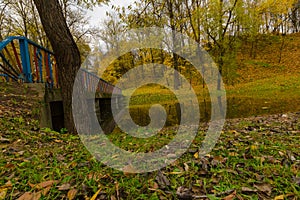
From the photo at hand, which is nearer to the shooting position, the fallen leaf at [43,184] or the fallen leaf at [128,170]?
the fallen leaf at [43,184]

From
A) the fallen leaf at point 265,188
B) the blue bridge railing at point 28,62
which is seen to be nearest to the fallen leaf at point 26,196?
the fallen leaf at point 265,188

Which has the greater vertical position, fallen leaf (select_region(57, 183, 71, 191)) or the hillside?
the hillside

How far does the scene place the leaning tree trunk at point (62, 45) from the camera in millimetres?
3477

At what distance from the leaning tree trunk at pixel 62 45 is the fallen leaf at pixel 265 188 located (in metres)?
3.56

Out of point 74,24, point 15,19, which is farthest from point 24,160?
point 15,19

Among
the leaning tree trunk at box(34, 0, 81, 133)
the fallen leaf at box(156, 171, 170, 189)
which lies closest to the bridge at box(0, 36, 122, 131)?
the leaning tree trunk at box(34, 0, 81, 133)

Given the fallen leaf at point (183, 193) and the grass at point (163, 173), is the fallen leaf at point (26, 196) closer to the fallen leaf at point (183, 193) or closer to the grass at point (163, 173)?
the grass at point (163, 173)

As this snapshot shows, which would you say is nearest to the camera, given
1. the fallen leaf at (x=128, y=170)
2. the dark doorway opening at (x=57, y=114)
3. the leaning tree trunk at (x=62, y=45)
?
the fallen leaf at (x=128, y=170)

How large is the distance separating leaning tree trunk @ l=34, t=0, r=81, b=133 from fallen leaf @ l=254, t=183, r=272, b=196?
3.56m

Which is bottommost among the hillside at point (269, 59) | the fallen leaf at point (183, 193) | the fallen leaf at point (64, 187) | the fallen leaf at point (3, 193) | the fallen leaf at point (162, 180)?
the fallen leaf at point (183, 193)

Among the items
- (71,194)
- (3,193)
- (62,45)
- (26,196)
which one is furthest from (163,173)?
(62,45)

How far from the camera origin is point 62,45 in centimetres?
361

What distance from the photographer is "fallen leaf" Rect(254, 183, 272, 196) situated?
4.20ft

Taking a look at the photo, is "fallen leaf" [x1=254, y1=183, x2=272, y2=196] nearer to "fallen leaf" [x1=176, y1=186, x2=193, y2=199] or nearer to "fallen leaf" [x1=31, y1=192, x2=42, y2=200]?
"fallen leaf" [x1=176, y1=186, x2=193, y2=199]
